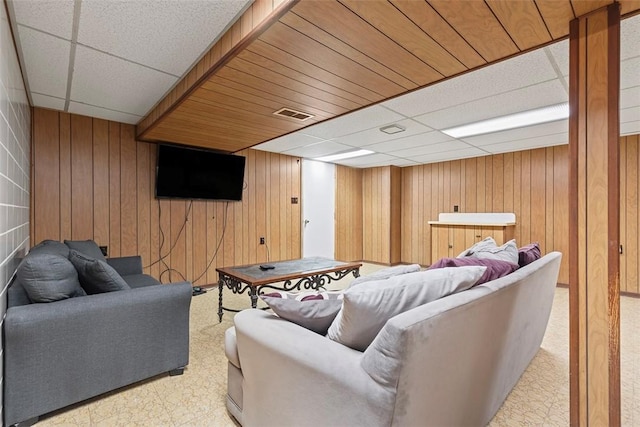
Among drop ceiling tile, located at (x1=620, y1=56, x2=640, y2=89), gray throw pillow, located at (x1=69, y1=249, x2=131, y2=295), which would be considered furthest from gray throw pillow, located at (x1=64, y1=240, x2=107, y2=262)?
drop ceiling tile, located at (x1=620, y1=56, x2=640, y2=89)

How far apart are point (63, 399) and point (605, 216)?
2809mm

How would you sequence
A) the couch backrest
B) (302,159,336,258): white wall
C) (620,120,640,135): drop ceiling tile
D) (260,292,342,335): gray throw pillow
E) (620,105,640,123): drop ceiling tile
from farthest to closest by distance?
1. (302,159,336,258): white wall
2. (620,120,640,135): drop ceiling tile
3. (620,105,640,123): drop ceiling tile
4. (260,292,342,335): gray throw pillow
5. the couch backrest

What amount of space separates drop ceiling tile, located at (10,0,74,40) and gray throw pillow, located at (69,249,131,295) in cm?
143

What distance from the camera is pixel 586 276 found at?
1.29 m

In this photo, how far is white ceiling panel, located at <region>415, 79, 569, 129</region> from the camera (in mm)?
2703

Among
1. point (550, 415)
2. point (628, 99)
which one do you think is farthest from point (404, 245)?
point (550, 415)

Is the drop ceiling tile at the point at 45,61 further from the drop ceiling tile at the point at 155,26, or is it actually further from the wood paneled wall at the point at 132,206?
the wood paneled wall at the point at 132,206

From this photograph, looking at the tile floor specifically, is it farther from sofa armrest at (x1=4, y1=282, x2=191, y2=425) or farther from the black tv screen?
the black tv screen

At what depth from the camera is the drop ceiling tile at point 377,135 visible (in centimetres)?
369

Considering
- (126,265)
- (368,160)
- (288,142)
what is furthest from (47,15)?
(368,160)

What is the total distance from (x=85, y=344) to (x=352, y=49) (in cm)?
229

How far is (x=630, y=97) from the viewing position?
2.82 meters

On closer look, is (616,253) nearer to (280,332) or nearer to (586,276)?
(586,276)

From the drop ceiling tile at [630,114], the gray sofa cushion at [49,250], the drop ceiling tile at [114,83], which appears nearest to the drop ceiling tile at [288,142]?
the drop ceiling tile at [114,83]
